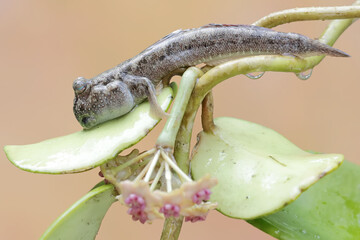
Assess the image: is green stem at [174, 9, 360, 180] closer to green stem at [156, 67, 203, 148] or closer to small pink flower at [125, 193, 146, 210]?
green stem at [156, 67, 203, 148]

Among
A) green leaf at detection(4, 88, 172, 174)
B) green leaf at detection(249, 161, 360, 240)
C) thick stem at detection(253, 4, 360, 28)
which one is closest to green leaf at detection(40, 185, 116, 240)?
green leaf at detection(4, 88, 172, 174)

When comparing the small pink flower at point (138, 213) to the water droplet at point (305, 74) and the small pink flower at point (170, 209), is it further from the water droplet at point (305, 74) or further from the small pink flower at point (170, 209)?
the water droplet at point (305, 74)

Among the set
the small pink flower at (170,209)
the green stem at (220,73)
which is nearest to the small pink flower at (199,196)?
the small pink flower at (170,209)

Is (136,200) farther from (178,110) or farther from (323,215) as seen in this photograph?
(323,215)

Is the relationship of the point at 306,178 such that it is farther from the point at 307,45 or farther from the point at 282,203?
the point at 307,45

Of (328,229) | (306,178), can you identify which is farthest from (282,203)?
(328,229)

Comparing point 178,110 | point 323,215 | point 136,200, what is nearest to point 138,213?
point 136,200
